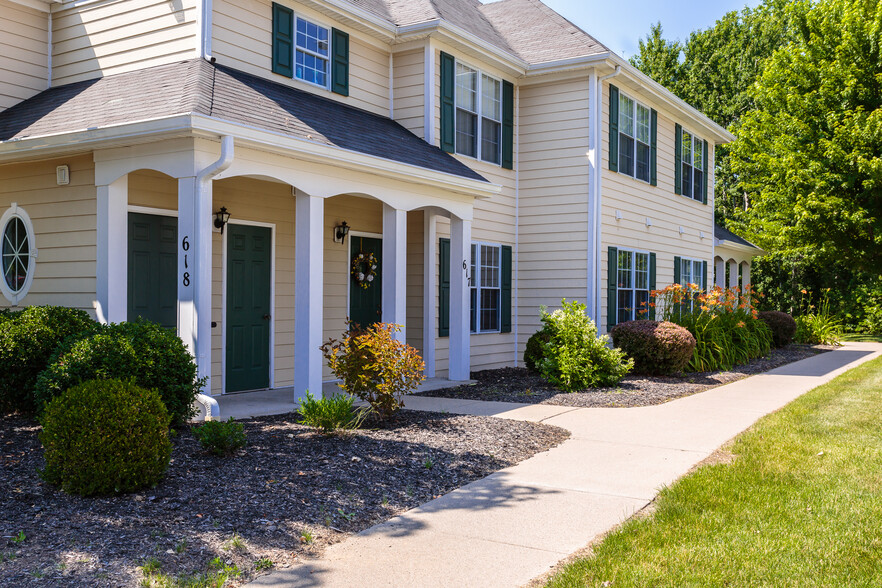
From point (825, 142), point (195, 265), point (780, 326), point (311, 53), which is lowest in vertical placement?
point (780, 326)

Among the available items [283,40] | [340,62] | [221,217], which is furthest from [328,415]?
[340,62]

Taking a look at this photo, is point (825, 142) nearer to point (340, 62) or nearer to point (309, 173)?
point (340, 62)

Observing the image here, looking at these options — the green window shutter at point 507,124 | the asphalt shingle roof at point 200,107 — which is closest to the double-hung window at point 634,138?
the green window shutter at point 507,124

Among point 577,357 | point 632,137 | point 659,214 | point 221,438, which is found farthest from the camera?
point 659,214

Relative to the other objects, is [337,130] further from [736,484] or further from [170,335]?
[736,484]

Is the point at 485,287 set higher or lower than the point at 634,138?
lower

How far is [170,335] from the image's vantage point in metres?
7.01

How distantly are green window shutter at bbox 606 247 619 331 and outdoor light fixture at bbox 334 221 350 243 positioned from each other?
5543mm

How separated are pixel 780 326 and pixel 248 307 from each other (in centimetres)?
1453

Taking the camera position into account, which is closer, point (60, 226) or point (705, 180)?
point (60, 226)

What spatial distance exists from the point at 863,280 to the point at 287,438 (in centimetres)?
2448

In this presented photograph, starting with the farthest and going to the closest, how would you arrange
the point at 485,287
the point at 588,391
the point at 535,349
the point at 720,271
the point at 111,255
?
the point at 720,271, the point at 485,287, the point at 535,349, the point at 588,391, the point at 111,255

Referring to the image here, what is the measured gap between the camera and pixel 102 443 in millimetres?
4984

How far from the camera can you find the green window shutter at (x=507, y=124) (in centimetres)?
1396
